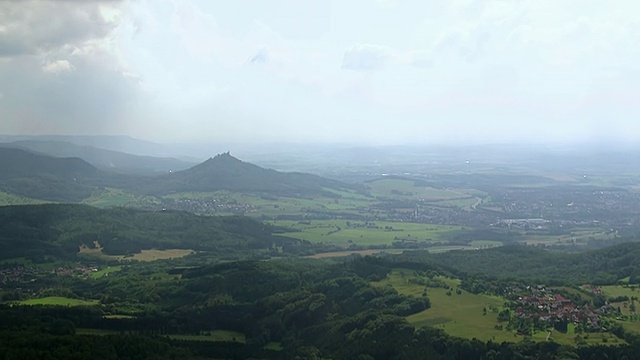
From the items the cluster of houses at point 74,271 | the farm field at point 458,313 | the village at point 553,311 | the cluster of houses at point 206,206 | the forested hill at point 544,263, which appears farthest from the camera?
the cluster of houses at point 206,206

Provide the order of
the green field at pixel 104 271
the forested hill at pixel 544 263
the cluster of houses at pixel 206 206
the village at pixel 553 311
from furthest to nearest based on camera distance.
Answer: the cluster of houses at pixel 206 206
the green field at pixel 104 271
the forested hill at pixel 544 263
the village at pixel 553 311

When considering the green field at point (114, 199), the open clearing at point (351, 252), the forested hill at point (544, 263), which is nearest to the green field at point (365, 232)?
the open clearing at point (351, 252)

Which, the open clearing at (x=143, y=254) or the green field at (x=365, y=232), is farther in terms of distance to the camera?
the green field at (x=365, y=232)

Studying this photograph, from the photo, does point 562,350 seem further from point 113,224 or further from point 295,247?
point 113,224

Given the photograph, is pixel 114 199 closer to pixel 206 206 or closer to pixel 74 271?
pixel 206 206

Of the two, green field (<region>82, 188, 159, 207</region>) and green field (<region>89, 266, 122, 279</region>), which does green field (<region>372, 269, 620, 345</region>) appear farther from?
green field (<region>82, 188, 159, 207</region>)

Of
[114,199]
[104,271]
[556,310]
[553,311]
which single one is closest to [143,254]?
[104,271]

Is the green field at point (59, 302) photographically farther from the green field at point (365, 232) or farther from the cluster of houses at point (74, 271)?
the green field at point (365, 232)

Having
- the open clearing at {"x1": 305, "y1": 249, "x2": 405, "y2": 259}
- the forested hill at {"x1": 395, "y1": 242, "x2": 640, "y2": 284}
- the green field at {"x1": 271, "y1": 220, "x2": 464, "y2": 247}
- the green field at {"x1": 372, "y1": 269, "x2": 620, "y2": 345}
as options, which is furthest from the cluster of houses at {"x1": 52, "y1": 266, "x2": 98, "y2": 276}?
the forested hill at {"x1": 395, "y1": 242, "x2": 640, "y2": 284}
